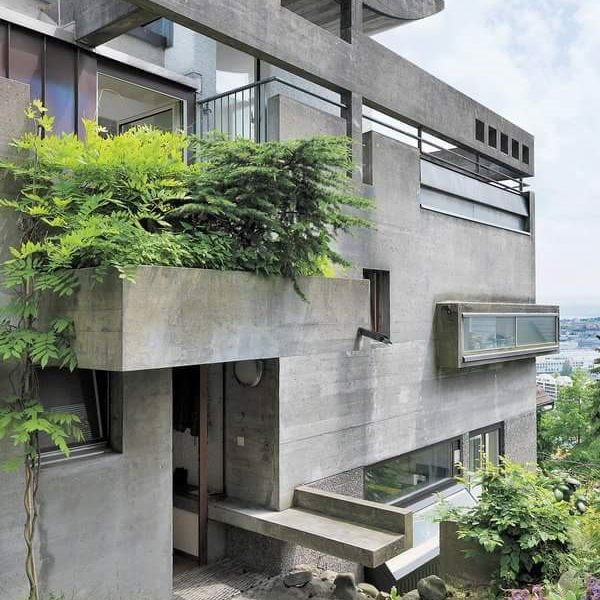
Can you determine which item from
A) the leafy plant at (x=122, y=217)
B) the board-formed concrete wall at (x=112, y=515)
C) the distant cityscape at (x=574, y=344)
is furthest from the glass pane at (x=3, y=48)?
the distant cityscape at (x=574, y=344)

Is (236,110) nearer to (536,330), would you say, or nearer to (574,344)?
(536,330)

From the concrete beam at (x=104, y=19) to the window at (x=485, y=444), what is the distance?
34.8 ft

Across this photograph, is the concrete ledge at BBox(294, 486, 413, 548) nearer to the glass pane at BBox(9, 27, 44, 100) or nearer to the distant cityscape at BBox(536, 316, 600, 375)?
the glass pane at BBox(9, 27, 44, 100)

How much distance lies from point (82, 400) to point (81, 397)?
0.04 metres

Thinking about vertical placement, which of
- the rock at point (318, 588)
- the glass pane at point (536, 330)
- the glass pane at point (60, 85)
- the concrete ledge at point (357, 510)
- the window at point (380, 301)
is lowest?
the rock at point (318, 588)

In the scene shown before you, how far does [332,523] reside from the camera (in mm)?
7754

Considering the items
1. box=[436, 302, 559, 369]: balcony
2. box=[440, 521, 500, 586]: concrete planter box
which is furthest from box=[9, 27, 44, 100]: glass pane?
box=[436, 302, 559, 369]: balcony

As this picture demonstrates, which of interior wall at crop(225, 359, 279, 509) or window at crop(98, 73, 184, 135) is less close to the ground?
window at crop(98, 73, 184, 135)

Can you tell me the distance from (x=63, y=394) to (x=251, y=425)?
3062mm

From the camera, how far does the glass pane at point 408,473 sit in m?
10.4

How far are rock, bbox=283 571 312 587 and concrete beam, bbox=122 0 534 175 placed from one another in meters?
7.44

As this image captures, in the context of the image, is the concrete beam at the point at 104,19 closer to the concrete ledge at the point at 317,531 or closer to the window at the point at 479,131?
the concrete ledge at the point at 317,531

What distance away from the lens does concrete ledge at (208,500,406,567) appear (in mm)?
6891

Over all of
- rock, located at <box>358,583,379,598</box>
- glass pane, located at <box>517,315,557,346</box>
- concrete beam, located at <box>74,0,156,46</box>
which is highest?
concrete beam, located at <box>74,0,156,46</box>
